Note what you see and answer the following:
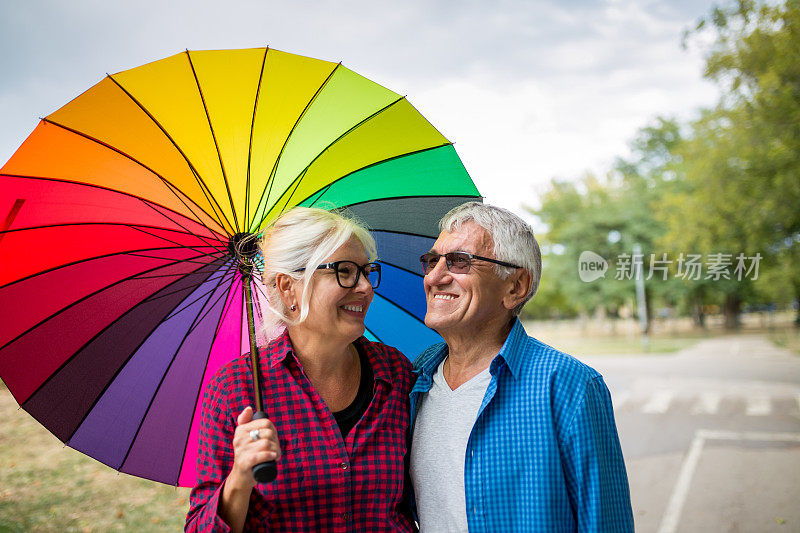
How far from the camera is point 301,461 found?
1780 millimetres

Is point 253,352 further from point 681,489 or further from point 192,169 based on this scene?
point 681,489

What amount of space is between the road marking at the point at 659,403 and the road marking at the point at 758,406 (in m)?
1.30

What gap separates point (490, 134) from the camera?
7.23 metres

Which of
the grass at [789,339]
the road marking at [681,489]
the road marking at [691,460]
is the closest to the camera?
the road marking at [681,489]

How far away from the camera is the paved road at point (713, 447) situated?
562 cm

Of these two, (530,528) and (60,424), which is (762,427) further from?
(60,424)

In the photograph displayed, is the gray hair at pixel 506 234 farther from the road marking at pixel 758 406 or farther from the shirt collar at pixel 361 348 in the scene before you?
the road marking at pixel 758 406

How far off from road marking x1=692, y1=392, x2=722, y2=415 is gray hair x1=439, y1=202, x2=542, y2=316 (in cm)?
935

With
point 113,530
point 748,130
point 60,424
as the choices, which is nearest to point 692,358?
point 748,130

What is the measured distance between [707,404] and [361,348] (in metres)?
10.5

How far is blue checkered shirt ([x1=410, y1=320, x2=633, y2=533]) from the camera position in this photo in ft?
5.61

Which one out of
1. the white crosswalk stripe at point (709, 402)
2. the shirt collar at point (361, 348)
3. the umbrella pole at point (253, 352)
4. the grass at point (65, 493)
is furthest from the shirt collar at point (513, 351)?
the white crosswalk stripe at point (709, 402)

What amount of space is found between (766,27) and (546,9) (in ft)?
21.7

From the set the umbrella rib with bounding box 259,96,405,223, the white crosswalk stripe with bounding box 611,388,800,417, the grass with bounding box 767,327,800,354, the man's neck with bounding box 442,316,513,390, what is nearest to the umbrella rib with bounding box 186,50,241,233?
the umbrella rib with bounding box 259,96,405,223
